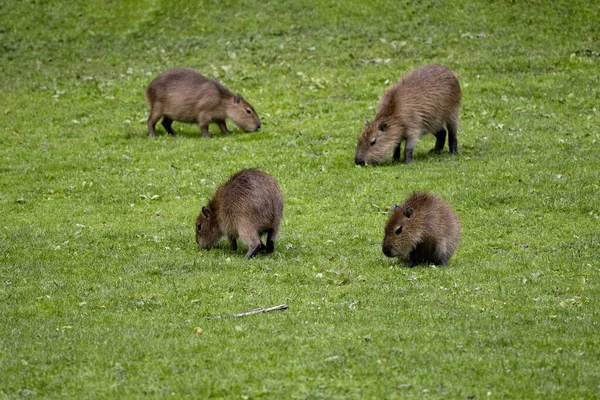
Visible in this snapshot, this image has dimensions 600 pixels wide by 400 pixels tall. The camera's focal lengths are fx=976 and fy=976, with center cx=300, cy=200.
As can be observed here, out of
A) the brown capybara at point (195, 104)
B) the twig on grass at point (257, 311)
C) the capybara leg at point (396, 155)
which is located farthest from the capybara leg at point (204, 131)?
the twig on grass at point (257, 311)

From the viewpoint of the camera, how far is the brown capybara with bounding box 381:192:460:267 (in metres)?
11.7

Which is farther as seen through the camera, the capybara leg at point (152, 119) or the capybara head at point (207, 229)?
the capybara leg at point (152, 119)

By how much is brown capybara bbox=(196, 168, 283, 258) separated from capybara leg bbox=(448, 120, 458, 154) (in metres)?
6.11

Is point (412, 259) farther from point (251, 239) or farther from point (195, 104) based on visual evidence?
point (195, 104)

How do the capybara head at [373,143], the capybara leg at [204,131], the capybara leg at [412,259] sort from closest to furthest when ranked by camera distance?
the capybara leg at [412,259], the capybara head at [373,143], the capybara leg at [204,131]

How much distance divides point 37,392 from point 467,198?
28.8 ft

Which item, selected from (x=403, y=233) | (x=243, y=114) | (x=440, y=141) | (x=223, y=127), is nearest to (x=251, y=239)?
(x=403, y=233)

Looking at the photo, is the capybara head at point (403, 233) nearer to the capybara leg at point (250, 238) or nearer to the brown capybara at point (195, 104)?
the capybara leg at point (250, 238)

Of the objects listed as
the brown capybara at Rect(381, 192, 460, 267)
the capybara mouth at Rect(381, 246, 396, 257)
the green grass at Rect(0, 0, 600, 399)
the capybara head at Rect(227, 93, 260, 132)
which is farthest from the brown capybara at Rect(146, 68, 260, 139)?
the capybara mouth at Rect(381, 246, 396, 257)

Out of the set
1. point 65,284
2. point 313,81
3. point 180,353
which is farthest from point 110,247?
point 313,81

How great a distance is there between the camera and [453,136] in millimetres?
17750

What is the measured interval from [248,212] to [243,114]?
7.75 m

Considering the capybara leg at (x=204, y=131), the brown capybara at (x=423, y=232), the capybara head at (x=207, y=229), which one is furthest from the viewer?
the capybara leg at (x=204, y=131)

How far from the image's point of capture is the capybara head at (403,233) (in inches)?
460
